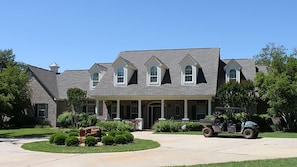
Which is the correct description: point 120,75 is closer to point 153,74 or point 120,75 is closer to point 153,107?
point 153,74

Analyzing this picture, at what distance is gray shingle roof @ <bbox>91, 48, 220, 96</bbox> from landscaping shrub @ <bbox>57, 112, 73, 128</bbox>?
2.90 m

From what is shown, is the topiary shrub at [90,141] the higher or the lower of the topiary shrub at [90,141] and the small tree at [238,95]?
the lower

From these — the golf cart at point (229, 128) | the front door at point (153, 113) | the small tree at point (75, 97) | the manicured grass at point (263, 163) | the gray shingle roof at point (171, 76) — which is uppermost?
the gray shingle roof at point (171, 76)

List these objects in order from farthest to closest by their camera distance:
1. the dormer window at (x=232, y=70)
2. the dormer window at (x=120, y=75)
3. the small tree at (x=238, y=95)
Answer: the dormer window at (x=120, y=75), the dormer window at (x=232, y=70), the small tree at (x=238, y=95)

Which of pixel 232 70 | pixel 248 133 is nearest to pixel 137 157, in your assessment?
pixel 248 133

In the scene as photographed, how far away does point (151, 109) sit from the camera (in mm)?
33938

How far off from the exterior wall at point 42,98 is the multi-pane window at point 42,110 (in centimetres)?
33

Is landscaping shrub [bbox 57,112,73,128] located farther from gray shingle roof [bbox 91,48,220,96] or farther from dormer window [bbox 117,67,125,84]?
dormer window [bbox 117,67,125,84]

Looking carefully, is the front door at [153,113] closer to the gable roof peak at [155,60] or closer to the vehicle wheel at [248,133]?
the gable roof peak at [155,60]

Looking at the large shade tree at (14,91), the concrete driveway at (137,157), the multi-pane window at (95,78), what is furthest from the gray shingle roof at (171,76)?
the concrete driveway at (137,157)

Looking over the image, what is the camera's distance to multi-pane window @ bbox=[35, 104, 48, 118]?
35.8m

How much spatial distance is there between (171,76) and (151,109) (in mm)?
3668

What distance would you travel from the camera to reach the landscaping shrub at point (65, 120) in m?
32.8

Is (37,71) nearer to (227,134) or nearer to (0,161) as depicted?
(227,134)
